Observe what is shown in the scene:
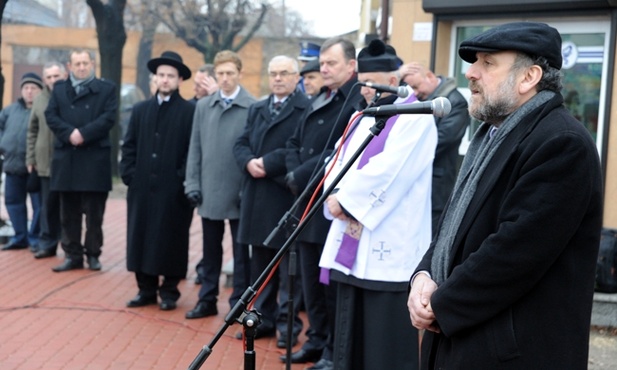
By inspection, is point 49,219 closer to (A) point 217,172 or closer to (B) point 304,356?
(A) point 217,172

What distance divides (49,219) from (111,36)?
8.33 meters

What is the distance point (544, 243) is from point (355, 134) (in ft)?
8.84

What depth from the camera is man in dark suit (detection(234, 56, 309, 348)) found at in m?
7.23

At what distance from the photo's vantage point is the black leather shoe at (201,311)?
800 centimetres

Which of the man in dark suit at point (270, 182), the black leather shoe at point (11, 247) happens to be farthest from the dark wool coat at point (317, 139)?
the black leather shoe at point (11, 247)

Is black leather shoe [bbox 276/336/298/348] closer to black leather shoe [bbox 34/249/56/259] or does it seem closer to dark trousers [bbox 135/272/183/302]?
dark trousers [bbox 135/272/183/302]

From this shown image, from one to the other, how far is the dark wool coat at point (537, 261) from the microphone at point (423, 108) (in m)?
0.52

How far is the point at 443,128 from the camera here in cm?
754

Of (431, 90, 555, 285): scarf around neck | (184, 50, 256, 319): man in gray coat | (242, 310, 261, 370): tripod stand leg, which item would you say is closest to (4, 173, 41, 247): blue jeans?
(184, 50, 256, 319): man in gray coat

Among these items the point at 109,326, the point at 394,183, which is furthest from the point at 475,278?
the point at 109,326

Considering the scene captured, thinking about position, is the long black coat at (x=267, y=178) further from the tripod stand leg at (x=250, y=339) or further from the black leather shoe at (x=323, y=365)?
the tripod stand leg at (x=250, y=339)

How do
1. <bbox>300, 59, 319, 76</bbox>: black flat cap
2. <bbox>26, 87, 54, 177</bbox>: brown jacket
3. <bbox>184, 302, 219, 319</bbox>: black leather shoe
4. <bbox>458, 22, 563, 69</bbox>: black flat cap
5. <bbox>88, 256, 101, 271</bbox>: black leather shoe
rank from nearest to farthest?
<bbox>458, 22, 563, 69</bbox>: black flat cap < <bbox>300, 59, 319, 76</bbox>: black flat cap < <bbox>184, 302, 219, 319</bbox>: black leather shoe < <bbox>88, 256, 101, 271</bbox>: black leather shoe < <bbox>26, 87, 54, 177</bbox>: brown jacket

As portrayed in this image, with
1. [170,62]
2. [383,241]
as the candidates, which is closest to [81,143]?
[170,62]

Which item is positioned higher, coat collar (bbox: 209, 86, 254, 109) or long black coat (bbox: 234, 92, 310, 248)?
coat collar (bbox: 209, 86, 254, 109)
